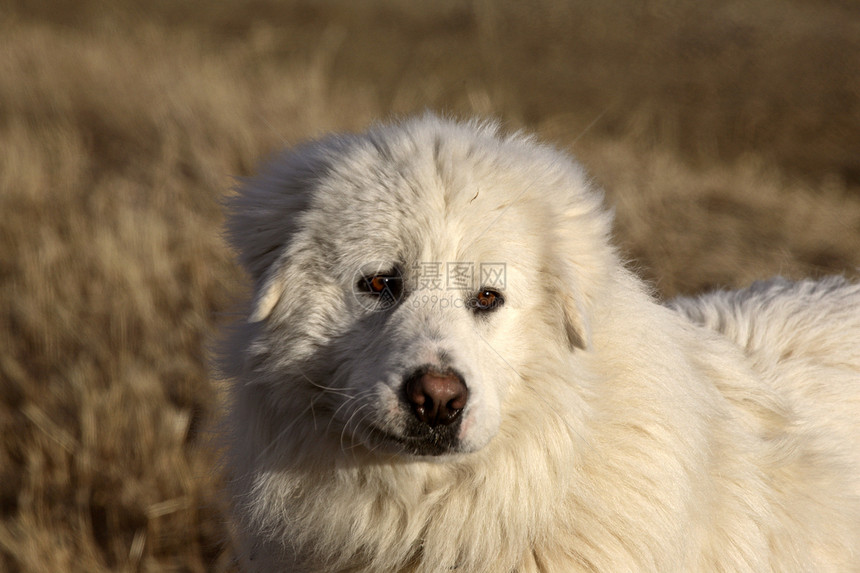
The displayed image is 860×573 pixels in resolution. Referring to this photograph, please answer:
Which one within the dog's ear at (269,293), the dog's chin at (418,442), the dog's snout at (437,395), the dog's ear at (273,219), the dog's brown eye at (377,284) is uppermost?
the dog's ear at (273,219)

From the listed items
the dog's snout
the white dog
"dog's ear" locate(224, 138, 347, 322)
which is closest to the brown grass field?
"dog's ear" locate(224, 138, 347, 322)

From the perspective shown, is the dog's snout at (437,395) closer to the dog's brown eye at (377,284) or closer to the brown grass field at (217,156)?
the dog's brown eye at (377,284)

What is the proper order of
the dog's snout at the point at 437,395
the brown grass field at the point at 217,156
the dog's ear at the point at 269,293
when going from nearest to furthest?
the dog's snout at the point at 437,395 < the dog's ear at the point at 269,293 < the brown grass field at the point at 217,156

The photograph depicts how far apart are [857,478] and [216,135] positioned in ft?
24.8

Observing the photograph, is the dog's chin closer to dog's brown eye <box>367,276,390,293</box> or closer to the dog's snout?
the dog's snout

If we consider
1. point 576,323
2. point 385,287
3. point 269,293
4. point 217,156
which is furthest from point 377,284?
point 217,156

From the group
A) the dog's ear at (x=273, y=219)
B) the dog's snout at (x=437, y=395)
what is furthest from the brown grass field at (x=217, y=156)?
the dog's snout at (x=437, y=395)

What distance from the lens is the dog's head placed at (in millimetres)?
2668

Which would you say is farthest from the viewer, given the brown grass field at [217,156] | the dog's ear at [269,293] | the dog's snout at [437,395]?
the brown grass field at [217,156]

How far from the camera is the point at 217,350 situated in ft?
10.3

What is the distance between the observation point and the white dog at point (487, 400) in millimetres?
2670

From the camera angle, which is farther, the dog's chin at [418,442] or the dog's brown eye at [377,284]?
the dog's brown eye at [377,284]

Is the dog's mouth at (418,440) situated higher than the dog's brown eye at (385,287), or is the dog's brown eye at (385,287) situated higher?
the dog's brown eye at (385,287)

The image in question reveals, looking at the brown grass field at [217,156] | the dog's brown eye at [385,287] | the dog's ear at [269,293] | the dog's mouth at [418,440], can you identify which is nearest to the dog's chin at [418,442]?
the dog's mouth at [418,440]
